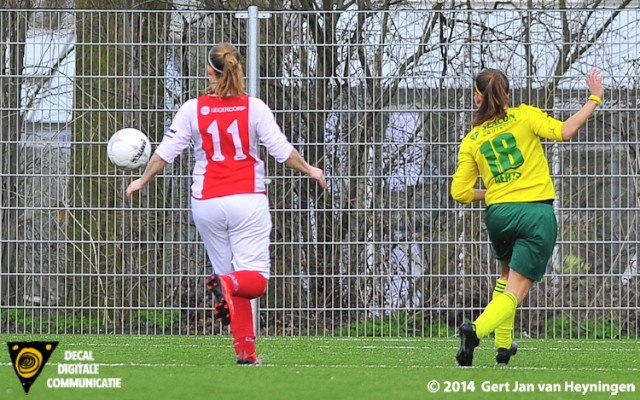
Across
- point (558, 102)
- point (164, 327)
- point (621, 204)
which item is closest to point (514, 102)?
point (558, 102)

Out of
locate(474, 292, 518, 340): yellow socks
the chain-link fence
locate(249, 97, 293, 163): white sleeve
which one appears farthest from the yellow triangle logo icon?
the chain-link fence

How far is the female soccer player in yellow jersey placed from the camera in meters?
6.63

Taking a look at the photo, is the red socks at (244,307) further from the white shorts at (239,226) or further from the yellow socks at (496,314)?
the yellow socks at (496,314)

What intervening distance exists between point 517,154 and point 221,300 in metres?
1.67

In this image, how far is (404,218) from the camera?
1029 cm

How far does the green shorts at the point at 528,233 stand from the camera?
21.7 ft

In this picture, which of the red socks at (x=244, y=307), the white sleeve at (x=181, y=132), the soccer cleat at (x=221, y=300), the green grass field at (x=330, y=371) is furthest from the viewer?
the white sleeve at (x=181, y=132)

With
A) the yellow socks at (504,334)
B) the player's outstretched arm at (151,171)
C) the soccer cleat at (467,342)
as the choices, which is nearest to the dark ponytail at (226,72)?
the player's outstretched arm at (151,171)

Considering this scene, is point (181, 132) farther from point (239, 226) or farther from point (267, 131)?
point (239, 226)

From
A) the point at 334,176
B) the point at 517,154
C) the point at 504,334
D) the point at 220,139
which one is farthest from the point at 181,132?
the point at 334,176

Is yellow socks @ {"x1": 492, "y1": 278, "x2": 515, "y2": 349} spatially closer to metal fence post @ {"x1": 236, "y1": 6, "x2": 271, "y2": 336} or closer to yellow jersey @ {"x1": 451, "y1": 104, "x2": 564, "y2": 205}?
yellow jersey @ {"x1": 451, "y1": 104, "x2": 564, "y2": 205}

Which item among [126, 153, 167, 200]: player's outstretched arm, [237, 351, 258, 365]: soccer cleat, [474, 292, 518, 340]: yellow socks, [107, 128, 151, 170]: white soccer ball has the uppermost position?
[107, 128, 151, 170]: white soccer ball

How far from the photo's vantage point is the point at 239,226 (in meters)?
6.47

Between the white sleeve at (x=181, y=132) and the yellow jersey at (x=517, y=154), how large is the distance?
4.71 feet
